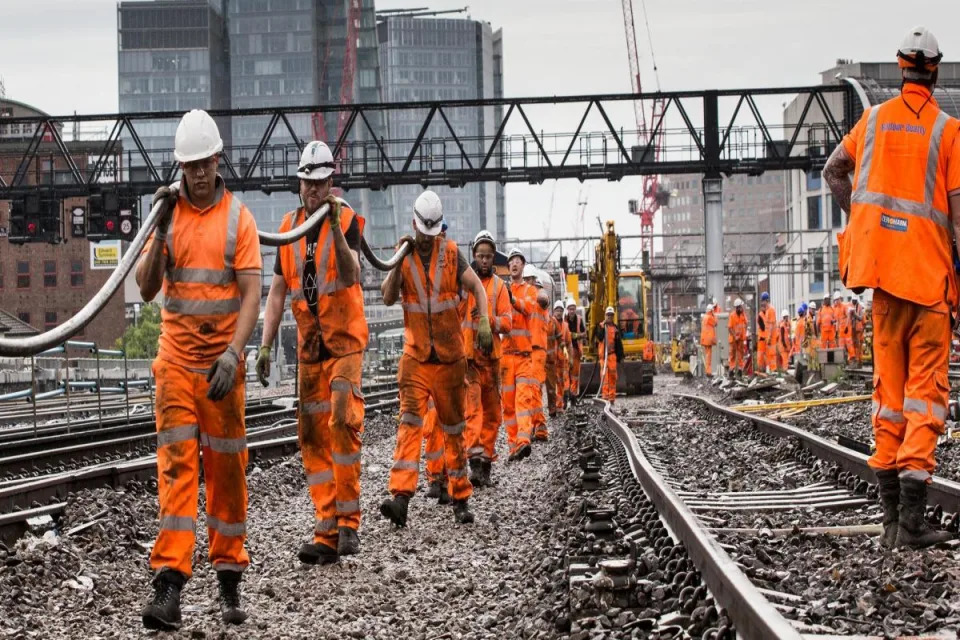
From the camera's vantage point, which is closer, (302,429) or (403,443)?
(302,429)

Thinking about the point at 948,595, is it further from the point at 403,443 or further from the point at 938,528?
the point at 403,443

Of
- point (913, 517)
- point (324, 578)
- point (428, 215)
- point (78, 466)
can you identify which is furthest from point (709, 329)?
point (913, 517)

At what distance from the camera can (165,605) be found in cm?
548

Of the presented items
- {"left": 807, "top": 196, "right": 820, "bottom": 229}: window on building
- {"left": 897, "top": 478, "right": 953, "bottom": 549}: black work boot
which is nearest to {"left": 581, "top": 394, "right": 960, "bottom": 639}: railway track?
{"left": 897, "top": 478, "right": 953, "bottom": 549}: black work boot

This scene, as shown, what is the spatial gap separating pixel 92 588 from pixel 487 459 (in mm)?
5062

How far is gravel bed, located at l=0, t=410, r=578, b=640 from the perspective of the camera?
565 centimetres

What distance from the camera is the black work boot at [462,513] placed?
8.72 metres

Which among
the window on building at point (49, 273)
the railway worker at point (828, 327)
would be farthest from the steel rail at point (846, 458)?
the window on building at point (49, 273)

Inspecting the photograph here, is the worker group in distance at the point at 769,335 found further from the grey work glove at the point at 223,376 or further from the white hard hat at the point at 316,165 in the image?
the grey work glove at the point at 223,376

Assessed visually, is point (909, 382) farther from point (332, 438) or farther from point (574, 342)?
point (574, 342)

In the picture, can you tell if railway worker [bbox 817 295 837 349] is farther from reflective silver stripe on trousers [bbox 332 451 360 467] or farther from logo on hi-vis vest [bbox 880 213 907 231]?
logo on hi-vis vest [bbox 880 213 907 231]

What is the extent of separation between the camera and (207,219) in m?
5.87

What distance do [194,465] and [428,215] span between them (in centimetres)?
356

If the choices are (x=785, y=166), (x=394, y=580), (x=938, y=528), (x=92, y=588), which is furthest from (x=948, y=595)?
(x=785, y=166)
